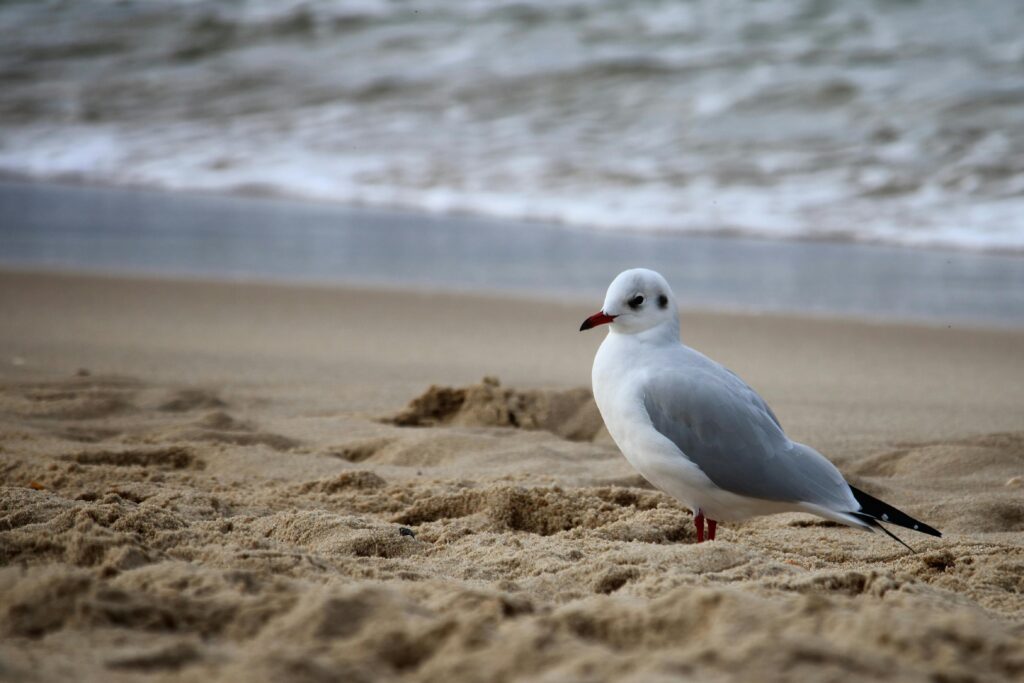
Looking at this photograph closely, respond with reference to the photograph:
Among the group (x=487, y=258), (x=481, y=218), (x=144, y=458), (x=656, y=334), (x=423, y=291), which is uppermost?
(x=481, y=218)

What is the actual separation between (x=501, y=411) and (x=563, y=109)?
7.82m

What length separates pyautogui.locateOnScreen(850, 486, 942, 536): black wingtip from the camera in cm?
304

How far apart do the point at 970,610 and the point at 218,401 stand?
3.30 m

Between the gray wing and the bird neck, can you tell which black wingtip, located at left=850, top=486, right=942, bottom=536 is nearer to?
the gray wing

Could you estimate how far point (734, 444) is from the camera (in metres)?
3.19

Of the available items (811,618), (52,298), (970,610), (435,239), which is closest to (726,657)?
(811,618)

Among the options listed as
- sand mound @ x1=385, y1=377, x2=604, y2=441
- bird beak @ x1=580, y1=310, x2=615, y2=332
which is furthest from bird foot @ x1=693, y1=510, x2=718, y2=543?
sand mound @ x1=385, y1=377, x2=604, y2=441

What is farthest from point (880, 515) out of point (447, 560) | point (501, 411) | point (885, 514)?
point (501, 411)

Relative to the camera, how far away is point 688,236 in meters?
8.88

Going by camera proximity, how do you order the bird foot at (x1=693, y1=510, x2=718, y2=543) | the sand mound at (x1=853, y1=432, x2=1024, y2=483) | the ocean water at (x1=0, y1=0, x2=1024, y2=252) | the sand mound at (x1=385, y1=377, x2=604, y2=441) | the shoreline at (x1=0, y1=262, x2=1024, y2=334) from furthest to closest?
1. the ocean water at (x1=0, y1=0, x2=1024, y2=252)
2. the shoreline at (x1=0, y1=262, x2=1024, y2=334)
3. the sand mound at (x1=385, y1=377, x2=604, y2=441)
4. the sand mound at (x1=853, y1=432, x2=1024, y2=483)
5. the bird foot at (x1=693, y1=510, x2=718, y2=543)

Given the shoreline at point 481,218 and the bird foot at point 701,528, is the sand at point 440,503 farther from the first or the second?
the shoreline at point 481,218

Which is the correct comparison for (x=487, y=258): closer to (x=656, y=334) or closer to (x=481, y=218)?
(x=481, y=218)

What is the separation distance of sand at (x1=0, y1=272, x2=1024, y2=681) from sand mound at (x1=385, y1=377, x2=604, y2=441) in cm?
1

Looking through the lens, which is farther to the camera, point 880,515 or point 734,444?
point 734,444
